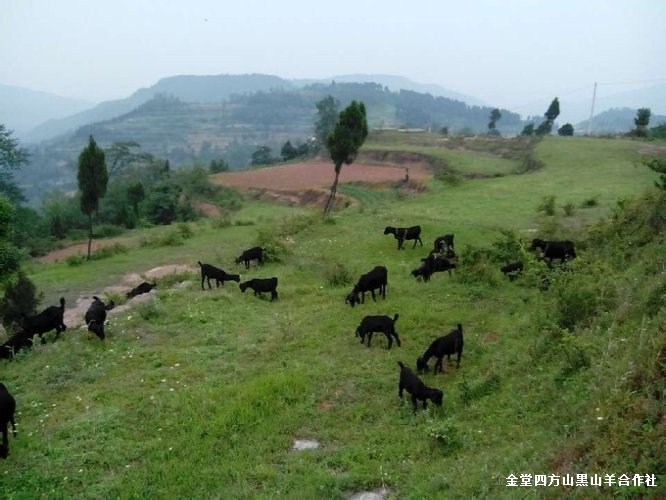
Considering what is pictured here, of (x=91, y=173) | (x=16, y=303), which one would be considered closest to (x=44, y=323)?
(x=16, y=303)

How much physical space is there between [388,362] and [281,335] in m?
3.39

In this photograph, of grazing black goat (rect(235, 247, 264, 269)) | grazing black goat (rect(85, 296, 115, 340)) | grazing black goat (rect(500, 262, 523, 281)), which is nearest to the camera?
grazing black goat (rect(85, 296, 115, 340))

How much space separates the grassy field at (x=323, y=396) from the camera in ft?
27.2

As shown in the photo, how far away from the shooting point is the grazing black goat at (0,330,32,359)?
1545cm

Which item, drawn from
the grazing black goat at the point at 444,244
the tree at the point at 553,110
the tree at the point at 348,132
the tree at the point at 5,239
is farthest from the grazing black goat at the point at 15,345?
the tree at the point at 553,110

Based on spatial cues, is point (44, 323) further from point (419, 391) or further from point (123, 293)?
point (419, 391)

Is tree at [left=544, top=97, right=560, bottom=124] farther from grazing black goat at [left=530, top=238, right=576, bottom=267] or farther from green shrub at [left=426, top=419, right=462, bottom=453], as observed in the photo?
green shrub at [left=426, top=419, right=462, bottom=453]

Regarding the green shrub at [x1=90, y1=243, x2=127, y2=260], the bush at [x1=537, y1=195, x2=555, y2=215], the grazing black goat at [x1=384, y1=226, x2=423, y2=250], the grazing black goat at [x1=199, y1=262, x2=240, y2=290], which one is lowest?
the green shrub at [x1=90, y1=243, x2=127, y2=260]

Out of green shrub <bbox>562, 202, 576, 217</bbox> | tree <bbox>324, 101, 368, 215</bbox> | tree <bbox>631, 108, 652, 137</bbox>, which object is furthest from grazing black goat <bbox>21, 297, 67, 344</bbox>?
tree <bbox>631, 108, 652, 137</bbox>

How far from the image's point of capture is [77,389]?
1284cm

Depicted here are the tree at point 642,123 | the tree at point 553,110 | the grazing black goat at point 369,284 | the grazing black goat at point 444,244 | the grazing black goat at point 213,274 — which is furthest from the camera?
the tree at point 553,110

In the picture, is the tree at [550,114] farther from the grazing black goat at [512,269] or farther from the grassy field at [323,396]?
the grassy field at [323,396]

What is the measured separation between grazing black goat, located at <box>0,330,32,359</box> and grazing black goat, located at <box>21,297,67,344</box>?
0.15m

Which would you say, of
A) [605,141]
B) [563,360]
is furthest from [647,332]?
[605,141]
